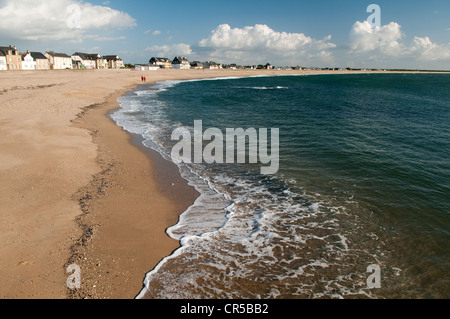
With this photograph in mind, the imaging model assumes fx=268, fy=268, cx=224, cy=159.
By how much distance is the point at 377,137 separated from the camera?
18094mm

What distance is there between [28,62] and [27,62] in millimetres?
347

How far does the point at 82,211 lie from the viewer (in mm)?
7797

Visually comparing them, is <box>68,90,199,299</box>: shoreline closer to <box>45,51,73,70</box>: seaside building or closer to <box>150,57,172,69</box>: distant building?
<box>45,51,73,70</box>: seaside building

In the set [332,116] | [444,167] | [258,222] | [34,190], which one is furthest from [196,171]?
[332,116]

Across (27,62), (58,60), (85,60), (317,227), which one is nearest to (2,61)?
(27,62)

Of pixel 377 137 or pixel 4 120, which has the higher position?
pixel 4 120

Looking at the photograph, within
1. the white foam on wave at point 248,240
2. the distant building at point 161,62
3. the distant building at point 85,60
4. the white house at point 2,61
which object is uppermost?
the distant building at point 161,62

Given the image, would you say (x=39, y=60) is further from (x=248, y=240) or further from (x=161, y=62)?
(x=248, y=240)

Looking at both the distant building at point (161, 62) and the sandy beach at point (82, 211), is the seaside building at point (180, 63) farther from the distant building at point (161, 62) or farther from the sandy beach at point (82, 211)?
the sandy beach at point (82, 211)

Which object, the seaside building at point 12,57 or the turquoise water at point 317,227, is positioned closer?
the turquoise water at point 317,227

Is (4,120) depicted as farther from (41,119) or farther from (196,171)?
(196,171)

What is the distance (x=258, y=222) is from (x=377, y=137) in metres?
14.2

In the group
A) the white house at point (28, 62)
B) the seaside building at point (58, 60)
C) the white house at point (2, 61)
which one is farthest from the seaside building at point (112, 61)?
the white house at point (2, 61)

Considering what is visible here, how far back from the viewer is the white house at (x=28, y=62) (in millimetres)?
86875
